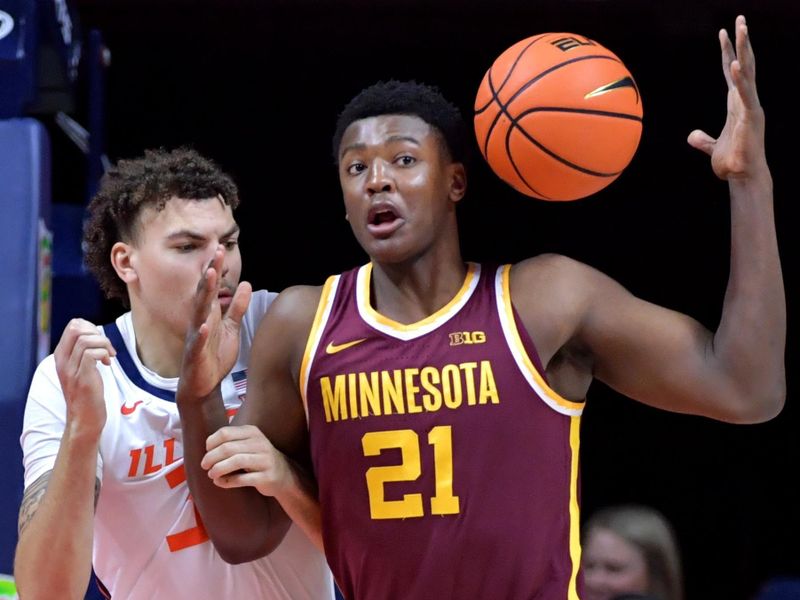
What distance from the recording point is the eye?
2.74m

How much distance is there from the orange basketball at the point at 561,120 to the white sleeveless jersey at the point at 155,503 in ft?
3.08

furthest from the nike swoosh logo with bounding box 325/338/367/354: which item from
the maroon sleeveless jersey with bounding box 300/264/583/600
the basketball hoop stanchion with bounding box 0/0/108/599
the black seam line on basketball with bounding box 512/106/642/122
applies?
the basketball hoop stanchion with bounding box 0/0/108/599

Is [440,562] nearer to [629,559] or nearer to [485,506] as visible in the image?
[485,506]

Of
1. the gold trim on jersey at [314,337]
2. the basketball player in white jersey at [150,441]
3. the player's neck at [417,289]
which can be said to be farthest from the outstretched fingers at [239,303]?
the player's neck at [417,289]

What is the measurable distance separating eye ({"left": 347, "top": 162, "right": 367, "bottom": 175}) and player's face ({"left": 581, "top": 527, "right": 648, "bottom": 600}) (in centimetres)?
133

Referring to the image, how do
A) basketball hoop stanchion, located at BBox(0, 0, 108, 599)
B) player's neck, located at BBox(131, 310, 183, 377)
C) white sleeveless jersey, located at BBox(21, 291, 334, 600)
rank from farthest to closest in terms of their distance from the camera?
basketball hoop stanchion, located at BBox(0, 0, 108, 599) < player's neck, located at BBox(131, 310, 183, 377) < white sleeveless jersey, located at BBox(21, 291, 334, 600)

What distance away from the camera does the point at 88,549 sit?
287 centimetres

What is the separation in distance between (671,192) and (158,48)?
2.86 metres

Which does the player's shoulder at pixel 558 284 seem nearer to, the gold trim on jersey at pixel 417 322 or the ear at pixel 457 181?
the gold trim on jersey at pixel 417 322

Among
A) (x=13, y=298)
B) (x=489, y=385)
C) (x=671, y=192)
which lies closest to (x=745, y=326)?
(x=489, y=385)

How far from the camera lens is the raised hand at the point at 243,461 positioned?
100 inches

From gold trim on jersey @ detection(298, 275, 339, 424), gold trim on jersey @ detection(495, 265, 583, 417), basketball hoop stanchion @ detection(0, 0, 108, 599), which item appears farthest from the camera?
basketball hoop stanchion @ detection(0, 0, 108, 599)

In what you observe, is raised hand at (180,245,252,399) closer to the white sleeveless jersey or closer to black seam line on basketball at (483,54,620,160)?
the white sleeveless jersey

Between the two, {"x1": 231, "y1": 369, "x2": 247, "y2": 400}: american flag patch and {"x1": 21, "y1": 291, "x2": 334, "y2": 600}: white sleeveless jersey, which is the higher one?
{"x1": 231, "y1": 369, "x2": 247, "y2": 400}: american flag patch
